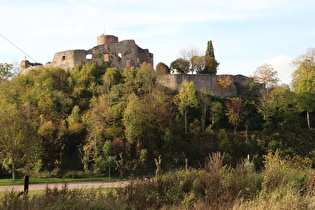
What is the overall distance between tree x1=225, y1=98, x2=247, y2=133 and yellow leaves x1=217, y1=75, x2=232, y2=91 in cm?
336

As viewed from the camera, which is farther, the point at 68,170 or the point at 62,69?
the point at 62,69

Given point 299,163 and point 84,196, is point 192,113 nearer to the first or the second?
point 299,163

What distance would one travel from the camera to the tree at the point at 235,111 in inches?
1222

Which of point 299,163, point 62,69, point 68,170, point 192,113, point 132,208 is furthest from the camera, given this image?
point 62,69

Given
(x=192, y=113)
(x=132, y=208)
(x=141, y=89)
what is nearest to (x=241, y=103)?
(x=192, y=113)

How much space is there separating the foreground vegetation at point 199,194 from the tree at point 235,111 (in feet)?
63.9

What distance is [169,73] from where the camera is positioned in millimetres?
40000

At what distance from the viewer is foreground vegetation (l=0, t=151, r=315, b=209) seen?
9.11 meters

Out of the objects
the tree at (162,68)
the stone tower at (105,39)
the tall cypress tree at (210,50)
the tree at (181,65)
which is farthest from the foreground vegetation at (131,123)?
the tall cypress tree at (210,50)

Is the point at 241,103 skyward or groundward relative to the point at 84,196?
skyward

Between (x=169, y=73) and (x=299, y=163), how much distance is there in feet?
87.8

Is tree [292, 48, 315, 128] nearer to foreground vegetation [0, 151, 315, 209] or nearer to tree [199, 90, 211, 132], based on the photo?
tree [199, 90, 211, 132]

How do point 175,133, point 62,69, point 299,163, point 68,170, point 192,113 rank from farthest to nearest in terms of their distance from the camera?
1. point 62,69
2. point 192,113
3. point 175,133
4. point 68,170
5. point 299,163

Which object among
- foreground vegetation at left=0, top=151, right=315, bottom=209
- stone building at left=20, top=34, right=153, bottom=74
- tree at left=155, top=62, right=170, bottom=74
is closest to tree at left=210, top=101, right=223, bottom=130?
tree at left=155, top=62, right=170, bottom=74
